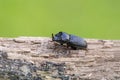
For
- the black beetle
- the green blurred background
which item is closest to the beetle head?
the black beetle

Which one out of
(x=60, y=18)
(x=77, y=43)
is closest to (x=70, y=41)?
(x=77, y=43)

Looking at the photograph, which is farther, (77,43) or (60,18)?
(60,18)

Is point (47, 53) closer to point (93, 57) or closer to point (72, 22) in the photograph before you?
point (93, 57)

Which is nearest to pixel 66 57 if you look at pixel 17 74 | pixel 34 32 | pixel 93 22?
pixel 17 74

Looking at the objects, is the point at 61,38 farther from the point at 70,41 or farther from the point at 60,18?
the point at 60,18

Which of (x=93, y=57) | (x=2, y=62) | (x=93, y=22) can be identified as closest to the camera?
(x=2, y=62)

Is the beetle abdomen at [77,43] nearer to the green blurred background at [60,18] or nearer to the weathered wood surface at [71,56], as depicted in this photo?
the weathered wood surface at [71,56]
